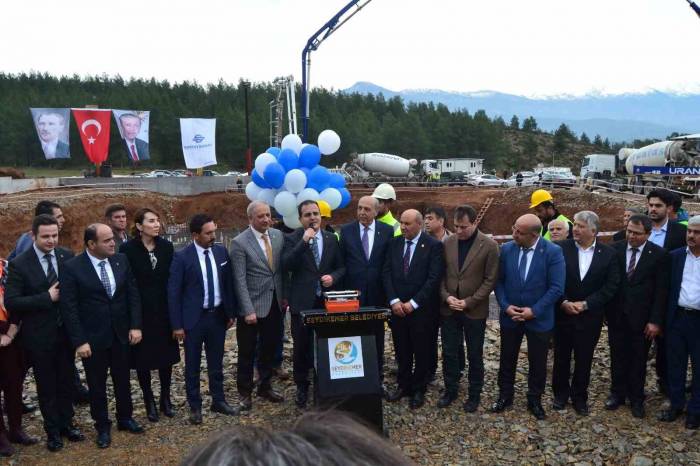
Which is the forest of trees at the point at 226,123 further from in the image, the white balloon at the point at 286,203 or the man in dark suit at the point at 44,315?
the man in dark suit at the point at 44,315

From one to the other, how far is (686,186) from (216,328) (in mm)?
23602

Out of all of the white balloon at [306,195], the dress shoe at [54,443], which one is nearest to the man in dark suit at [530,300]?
the dress shoe at [54,443]

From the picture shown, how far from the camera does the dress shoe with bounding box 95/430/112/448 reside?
4.81m

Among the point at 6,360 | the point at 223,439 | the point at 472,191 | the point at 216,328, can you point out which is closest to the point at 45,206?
the point at 6,360

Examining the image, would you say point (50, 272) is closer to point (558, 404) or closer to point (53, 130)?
point (558, 404)

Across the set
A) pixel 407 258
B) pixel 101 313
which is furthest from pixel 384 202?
pixel 101 313

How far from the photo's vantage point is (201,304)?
534 cm

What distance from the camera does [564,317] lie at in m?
5.54

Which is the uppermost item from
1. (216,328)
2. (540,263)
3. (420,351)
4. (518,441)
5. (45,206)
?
(45,206)

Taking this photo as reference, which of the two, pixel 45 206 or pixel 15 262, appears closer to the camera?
pixel 15 262

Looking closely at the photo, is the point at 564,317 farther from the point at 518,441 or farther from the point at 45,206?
the point at 45,206

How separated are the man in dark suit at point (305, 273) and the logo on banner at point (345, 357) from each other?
819 mm

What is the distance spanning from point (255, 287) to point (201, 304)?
61 centimetres

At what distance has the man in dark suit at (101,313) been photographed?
4.71 m
